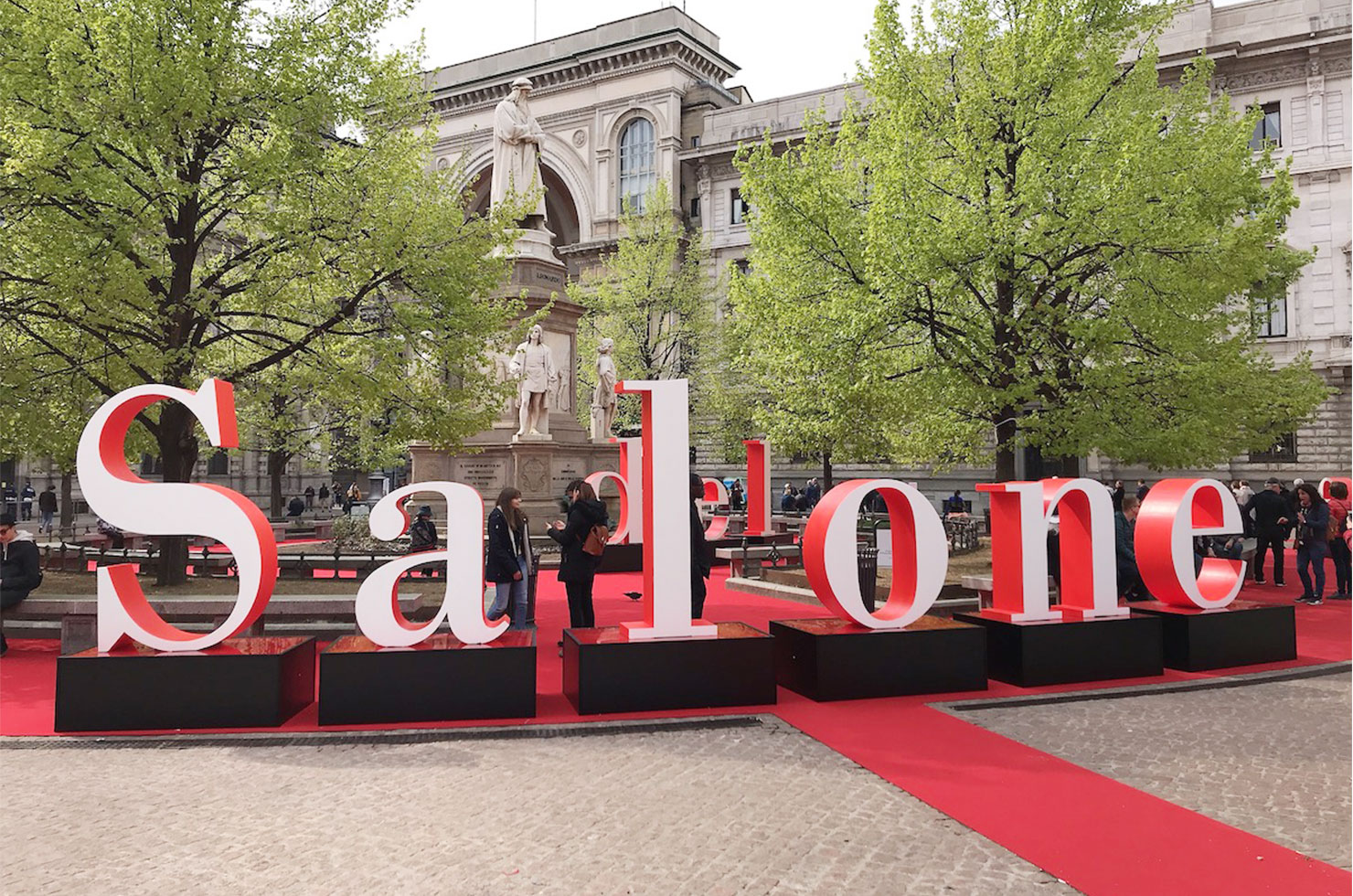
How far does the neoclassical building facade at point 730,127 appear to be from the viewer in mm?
33812

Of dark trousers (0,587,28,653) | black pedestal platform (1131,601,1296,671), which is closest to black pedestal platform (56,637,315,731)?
dark trousers (0,587,28,653)

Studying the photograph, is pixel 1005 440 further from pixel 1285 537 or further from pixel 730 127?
pixel 730 127

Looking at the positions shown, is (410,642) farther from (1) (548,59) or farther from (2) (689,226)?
(1) (548,59)

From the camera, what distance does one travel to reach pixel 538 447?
69.8 ft

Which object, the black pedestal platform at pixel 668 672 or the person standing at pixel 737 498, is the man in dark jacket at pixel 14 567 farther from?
the person standing at pixel 737 498

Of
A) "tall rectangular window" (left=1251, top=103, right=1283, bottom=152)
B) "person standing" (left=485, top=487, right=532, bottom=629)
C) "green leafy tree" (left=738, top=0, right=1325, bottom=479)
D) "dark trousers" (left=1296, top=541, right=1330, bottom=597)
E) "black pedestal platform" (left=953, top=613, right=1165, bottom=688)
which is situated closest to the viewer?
"black pedestal platform" (left=953, top=613, right=1165, bottom=688)

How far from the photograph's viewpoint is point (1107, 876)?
4.45 metres

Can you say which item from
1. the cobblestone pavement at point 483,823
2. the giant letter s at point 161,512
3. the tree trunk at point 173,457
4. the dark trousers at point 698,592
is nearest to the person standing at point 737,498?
the tree trunk at point 173,457

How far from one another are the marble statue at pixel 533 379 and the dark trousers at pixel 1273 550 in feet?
48.1

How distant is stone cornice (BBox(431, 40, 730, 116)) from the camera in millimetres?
49312

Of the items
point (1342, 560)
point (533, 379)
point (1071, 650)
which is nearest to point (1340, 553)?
point (1342, 560)

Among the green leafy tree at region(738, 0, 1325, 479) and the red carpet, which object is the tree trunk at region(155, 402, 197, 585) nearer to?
the red carpet

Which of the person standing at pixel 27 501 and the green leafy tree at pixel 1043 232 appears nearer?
the green leafy tree at pixel 1043 232

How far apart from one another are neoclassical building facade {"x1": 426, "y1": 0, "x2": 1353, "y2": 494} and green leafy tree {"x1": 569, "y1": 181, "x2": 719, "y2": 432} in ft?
12.0
